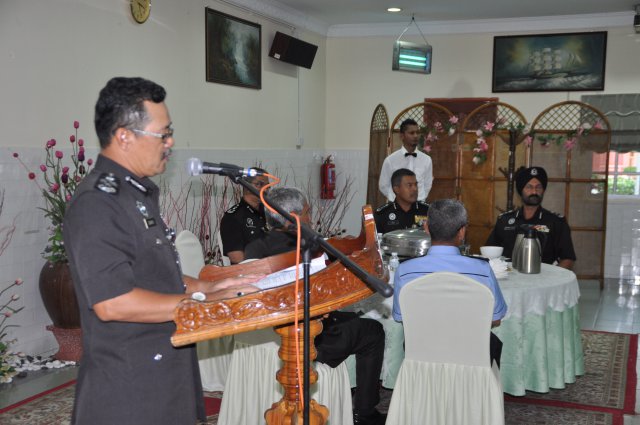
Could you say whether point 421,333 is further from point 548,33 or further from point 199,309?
point 548,33

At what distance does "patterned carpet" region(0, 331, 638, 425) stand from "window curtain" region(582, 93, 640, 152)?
443 cm

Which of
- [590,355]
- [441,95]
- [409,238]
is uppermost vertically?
[441,95]

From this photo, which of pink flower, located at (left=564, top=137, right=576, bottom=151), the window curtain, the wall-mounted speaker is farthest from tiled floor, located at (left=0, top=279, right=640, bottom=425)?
the wall-mounted speaker

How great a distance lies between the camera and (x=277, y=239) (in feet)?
9.85

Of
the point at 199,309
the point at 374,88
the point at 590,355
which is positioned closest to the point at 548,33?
the point at 374,88

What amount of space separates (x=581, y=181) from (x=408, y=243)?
4.52m

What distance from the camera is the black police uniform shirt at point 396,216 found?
517 cm

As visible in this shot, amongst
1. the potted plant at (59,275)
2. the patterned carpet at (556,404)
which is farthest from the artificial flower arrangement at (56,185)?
the patterned carpet at (556,404)

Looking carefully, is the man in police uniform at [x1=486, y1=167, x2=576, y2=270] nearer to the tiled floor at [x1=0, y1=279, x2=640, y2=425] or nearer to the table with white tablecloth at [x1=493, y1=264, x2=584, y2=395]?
the table with white tablecloth at [x1=493, y1=264, x2=584, y2=395]

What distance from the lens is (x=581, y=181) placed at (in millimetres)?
7680

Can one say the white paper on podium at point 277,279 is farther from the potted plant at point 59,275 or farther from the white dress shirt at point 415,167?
the white dress shirt at point 415,167

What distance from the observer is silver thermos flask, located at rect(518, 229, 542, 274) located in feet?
13.0

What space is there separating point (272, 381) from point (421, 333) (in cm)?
76

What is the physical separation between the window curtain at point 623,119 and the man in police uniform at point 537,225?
13.0ft
